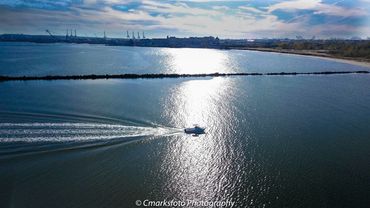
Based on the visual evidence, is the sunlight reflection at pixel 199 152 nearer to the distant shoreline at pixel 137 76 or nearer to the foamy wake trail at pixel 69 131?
the foamy wake trail at pixel 69 131

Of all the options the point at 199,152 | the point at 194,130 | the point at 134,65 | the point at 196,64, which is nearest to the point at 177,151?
the point at 199,152

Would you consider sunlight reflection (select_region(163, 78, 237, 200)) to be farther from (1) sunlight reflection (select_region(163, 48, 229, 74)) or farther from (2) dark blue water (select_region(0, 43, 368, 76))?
(1) sunlight reflection (select_region(163, 48, 229, 74))

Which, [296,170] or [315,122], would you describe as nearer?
[296,170]

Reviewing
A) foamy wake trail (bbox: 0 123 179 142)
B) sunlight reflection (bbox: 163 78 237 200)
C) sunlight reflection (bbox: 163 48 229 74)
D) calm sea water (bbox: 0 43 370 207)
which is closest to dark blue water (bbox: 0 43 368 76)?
sunlight reflection (bbox: 163 48 229 74)

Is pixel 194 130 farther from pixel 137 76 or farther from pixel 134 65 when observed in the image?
pixel 134 65

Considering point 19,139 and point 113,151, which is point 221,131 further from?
point 19,139

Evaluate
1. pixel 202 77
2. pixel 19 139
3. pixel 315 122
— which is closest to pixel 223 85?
pixel 202 77

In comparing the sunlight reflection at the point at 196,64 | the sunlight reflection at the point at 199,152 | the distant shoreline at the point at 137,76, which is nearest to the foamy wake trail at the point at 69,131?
the sunlight reflection at the point at 199,152
